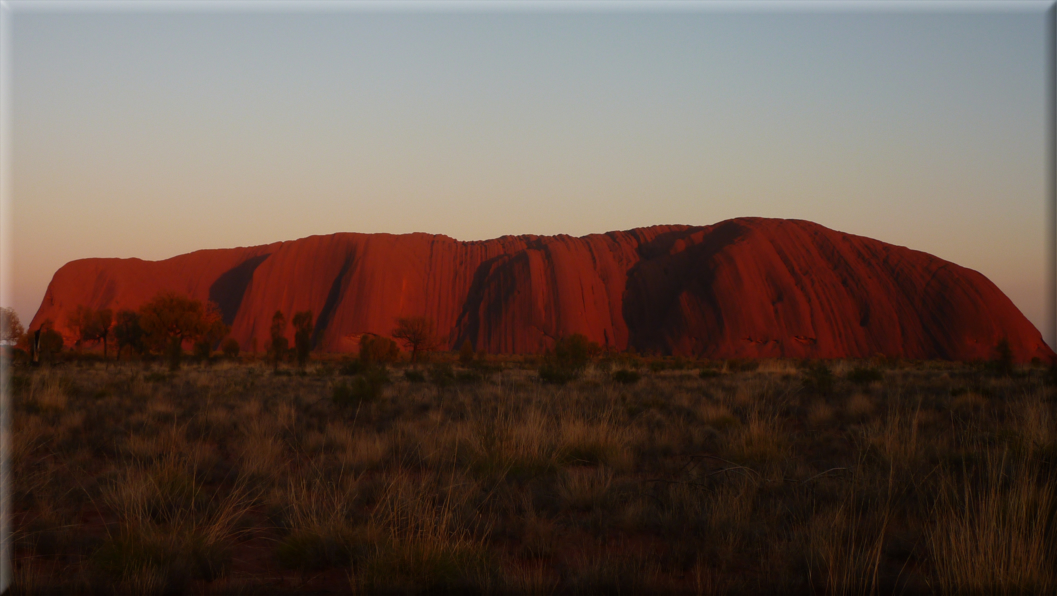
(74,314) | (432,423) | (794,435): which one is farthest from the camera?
(74,314)

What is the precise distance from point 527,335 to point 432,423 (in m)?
56.3

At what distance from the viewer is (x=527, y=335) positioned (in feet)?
214

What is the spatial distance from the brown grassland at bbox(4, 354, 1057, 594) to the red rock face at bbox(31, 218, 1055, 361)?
53.1 metres

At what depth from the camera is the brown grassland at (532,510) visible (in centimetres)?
343

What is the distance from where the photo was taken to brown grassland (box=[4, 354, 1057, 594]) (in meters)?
3.43

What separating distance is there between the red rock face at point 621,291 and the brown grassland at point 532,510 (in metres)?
53.1

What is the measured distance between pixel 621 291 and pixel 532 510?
65516 mm

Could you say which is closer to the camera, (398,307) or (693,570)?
(693,570)

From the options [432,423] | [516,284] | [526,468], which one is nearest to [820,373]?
[432,423]

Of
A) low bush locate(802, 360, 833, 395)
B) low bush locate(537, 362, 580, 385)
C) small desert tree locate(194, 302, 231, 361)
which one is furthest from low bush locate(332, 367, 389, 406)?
small desert tree locate(194, 302, 231, 361)

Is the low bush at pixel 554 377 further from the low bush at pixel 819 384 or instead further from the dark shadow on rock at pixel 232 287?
the dark shadow on rock at pixel 232 287

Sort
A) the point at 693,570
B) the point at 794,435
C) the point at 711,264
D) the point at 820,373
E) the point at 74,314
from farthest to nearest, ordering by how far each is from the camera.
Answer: the point at 711,264, the point at 74,314, the point at 820,373, the point at 794,435, the point at 693,570

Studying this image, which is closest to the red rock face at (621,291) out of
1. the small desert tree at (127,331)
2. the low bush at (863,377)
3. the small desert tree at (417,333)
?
the small desert tree at (417,333)

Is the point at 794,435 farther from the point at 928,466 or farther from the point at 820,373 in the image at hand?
the point at 820,373
